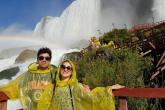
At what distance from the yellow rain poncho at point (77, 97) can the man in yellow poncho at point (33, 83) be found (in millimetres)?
321

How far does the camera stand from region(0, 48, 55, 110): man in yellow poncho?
5.37m

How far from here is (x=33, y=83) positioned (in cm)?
544

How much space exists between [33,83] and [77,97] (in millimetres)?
690

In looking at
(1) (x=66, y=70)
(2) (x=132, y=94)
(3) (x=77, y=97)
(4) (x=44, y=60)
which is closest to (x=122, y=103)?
(2) (x=132, y=94)

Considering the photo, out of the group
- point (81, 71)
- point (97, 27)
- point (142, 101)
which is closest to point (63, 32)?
point (97, 27)

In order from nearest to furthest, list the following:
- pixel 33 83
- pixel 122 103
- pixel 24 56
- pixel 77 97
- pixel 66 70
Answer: pixel 66 70 → pixel 77 97 → pixel 122 103 → pixel 33 83 → pixel 24 56

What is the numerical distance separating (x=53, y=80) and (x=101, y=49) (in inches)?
498

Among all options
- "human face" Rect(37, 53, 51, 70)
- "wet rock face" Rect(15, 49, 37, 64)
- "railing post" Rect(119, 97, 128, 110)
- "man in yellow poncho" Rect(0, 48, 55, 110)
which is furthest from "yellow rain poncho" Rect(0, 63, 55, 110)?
"wet rock face" Rect(15, 49, 37, 64)

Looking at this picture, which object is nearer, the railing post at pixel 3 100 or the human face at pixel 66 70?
the human face at pixel 66 70

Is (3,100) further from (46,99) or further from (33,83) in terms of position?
(46,99)

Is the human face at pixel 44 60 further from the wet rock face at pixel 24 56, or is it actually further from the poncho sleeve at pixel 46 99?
the wet rock face at pixel 24 56

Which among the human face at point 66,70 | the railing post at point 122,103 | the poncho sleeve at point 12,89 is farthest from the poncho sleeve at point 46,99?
the railing post at point 122,103

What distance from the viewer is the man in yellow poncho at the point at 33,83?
5367mm

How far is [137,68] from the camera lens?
34.9ft
